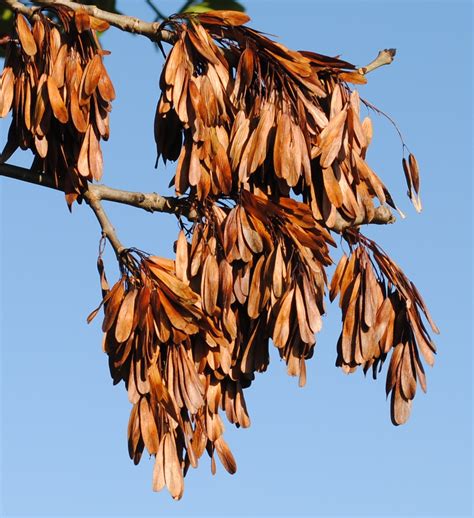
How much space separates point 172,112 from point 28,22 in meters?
0.46

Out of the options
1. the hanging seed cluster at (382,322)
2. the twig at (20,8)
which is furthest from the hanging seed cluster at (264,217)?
the twig at (20,8)

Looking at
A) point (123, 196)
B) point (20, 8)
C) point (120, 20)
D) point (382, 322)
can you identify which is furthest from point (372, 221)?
point (20, 8)

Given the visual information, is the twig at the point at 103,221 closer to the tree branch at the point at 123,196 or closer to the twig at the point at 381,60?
the tree branch at the point at 123,196

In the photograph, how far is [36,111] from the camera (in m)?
3.29

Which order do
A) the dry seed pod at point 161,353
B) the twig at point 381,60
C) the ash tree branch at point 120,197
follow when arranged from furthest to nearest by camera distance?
the twig at point 381,60 < the ash tree branch at point 120,197 < the dry seed pod at point 161,353

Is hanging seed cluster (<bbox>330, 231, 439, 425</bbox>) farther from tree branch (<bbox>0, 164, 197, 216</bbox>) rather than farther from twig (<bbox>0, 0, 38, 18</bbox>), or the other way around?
twig (<bbox>0, 0, 38, 18</bbox>)

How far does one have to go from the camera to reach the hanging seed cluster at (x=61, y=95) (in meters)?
3.30

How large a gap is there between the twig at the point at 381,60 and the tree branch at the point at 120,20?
64 cm

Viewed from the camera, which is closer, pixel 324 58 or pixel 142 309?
pixel 142 309

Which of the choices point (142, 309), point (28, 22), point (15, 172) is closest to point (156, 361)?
point (142, 309)

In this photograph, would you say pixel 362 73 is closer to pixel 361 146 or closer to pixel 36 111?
pixel 361 146

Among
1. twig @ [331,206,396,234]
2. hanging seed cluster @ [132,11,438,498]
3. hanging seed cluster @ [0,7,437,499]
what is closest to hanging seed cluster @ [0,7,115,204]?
hanging seed cluster @ [0,7,437,499]

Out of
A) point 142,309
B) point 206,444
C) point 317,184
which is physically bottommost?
point 206,444

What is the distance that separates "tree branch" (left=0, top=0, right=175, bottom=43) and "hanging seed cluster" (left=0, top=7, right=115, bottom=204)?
1.7 inches
